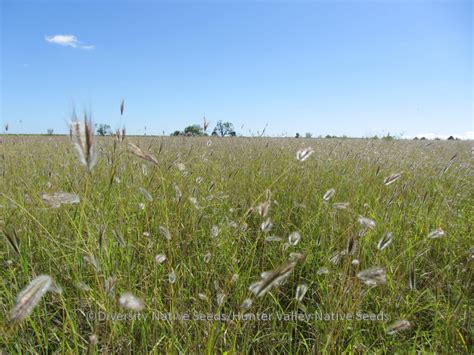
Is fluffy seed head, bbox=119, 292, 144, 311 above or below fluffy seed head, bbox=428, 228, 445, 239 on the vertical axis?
below

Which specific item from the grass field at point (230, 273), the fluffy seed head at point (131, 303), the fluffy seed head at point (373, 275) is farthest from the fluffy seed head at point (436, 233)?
the fluffy seed head at point (131, 303)

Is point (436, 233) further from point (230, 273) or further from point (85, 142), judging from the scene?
point (85, 142)

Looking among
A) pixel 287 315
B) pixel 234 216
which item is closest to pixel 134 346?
pixel 287 315

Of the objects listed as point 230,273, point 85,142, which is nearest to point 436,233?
point 230,273

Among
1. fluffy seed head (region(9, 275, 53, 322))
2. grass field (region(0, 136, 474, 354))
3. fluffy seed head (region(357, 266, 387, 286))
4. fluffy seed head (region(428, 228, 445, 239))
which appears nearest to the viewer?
fluffy seed head (region(9, 275, 53, 322))

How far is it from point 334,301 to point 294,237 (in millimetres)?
331

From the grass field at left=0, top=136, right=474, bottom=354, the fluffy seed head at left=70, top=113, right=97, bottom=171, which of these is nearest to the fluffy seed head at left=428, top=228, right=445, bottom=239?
the grass field at left=0, top=136, right=474, bottom=354

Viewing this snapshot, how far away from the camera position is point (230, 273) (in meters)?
1.45

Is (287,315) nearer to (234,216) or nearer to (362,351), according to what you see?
(362,351)

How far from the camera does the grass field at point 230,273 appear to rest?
106 centimetres

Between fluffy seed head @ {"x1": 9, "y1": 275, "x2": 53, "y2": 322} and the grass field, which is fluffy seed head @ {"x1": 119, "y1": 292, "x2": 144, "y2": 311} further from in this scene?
fluffy seed head @ {"x1": 9, "y1": 275, "x2": 53, "y2": 322}

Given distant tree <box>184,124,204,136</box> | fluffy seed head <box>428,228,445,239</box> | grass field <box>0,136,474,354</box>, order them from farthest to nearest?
distant tree <box>184,124,204,136</box>
fluffy seed head <box>428,228,445,239</box>
grass field <box>0,136,474,354</box>

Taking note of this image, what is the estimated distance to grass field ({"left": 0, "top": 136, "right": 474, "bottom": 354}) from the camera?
1.06m

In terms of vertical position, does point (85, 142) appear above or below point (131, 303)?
above
